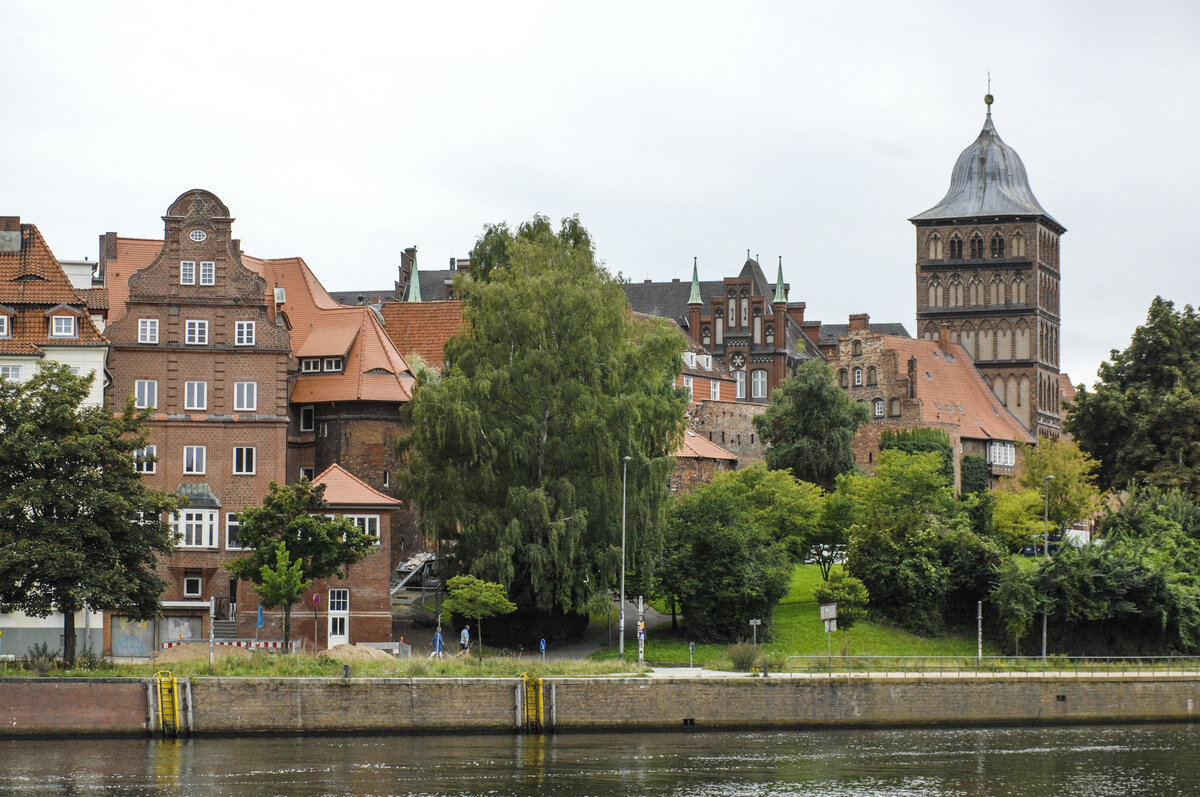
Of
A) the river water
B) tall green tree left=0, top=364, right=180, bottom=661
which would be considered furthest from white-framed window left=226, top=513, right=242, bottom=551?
the river water

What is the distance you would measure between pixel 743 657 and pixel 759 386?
76616 millimetres

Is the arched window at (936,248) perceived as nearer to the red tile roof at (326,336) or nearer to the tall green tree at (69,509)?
the red tile roof at (326,336)

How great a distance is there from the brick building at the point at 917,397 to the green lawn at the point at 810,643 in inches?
1316

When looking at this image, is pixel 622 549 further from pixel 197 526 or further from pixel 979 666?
pixel 197 526

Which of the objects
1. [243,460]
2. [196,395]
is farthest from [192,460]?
[196,395]

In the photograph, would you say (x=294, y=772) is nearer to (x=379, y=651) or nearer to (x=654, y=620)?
(x=379, y=651)

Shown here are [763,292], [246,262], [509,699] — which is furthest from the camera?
[763,292]

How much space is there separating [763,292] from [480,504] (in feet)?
278

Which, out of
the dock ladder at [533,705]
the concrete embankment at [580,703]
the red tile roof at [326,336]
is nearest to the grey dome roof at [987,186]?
the red tile roof at [326,336]

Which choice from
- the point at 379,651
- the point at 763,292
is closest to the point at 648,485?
the point at 379,651

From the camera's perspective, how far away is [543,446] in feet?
234

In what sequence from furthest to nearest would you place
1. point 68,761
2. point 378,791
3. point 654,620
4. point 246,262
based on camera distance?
point 246,262, point 654,620, point 68,761, point 378,791

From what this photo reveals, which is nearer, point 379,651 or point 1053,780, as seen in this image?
point 1053,780

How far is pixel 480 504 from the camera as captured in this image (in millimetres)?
70625
